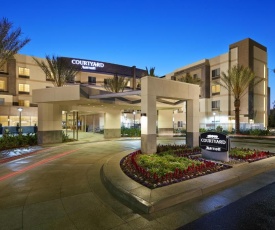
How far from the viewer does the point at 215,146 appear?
10945 millimetres

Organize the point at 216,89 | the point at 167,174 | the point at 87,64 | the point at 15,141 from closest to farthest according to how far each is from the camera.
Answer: the point at 167,174 → the point at 15,141 → the point at 216,89 → the point at 87,64

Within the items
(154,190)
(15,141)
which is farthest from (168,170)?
(15,141)

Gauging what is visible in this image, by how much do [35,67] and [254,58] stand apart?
46277 millimetres

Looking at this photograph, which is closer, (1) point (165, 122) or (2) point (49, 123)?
(2) point (49, 123)

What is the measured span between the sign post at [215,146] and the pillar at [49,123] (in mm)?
14532

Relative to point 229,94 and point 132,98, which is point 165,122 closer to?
point 132,98

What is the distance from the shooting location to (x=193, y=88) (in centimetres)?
1614

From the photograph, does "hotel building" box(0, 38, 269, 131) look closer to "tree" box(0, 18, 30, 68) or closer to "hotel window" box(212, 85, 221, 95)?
"hotel window" box(212, 85, 221, 95)

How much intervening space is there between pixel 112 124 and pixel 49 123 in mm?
8975

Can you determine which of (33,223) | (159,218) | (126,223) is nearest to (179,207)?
(159,218)

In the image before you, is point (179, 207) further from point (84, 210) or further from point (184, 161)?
point (184, 161)

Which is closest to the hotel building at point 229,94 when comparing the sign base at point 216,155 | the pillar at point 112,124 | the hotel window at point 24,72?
the pillar at point 112,124

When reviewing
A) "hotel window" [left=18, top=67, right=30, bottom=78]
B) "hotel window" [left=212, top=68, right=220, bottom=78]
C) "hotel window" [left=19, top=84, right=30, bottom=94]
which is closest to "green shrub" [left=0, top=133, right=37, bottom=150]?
"hotel window" [left=19, top=84, right=30, bottom=94]

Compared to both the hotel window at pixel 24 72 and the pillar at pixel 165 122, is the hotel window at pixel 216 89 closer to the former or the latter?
the pillar at pixel 165 122
